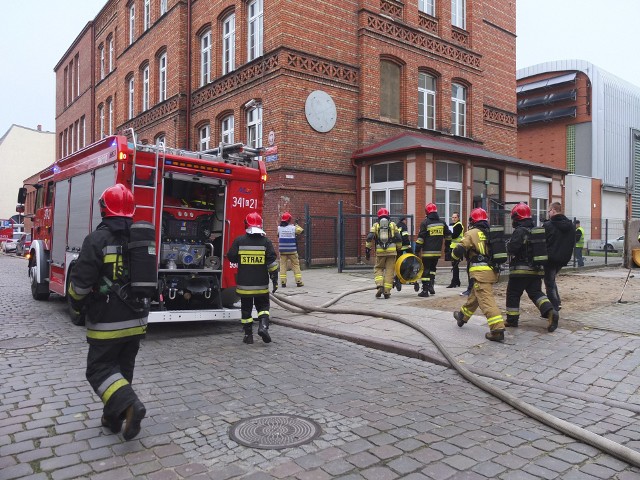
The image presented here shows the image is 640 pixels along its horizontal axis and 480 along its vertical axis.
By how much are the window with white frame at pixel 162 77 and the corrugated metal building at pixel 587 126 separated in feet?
81.8

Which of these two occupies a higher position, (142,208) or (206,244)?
(142,208)

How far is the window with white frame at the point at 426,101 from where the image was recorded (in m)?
20.2

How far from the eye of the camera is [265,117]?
56.0 ft

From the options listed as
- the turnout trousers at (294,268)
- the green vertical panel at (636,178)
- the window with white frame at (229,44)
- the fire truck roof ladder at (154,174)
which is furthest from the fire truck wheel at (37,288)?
the green vertical panel at (636,178)

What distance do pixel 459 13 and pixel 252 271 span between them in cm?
1917

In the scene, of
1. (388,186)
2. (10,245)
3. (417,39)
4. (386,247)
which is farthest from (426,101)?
(10,245)

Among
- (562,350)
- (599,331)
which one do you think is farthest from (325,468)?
(599,331)

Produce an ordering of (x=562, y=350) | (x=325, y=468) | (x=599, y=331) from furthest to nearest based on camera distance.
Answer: (x=599, y=331) < (x=562, y=350) < (x=325, y=468)

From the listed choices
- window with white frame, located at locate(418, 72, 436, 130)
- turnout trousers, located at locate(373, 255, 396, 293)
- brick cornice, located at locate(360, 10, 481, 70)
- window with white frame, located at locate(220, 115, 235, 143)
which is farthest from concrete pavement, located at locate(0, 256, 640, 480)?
window with white frame, located at locate(418, 72, 436, 130)

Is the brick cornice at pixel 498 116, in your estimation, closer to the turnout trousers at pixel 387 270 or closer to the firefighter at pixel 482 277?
the turnout trousers at pixel 387 270

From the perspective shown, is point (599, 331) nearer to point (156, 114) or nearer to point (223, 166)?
point (223, 166)

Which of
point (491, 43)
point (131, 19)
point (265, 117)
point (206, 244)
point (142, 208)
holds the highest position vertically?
point (131, 19)

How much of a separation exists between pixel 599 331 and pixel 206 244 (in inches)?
240

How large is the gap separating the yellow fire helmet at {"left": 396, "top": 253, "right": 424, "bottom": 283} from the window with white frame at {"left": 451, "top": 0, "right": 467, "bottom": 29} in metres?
15.1
